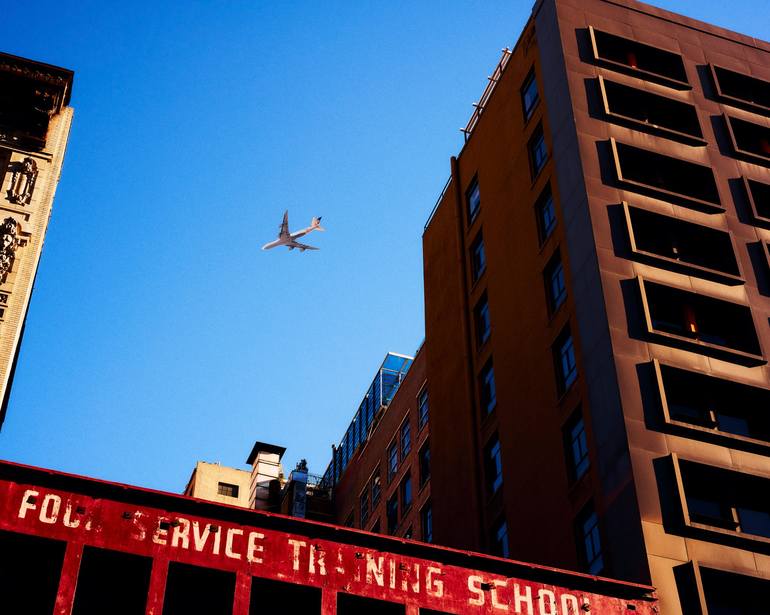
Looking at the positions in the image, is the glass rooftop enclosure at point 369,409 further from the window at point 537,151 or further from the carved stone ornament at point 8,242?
the carved stone ornament at point 8,242

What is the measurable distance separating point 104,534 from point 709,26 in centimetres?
4369

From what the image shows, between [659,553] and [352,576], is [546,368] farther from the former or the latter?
[352,576]

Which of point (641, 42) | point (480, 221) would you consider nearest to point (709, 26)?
point (641, 42)

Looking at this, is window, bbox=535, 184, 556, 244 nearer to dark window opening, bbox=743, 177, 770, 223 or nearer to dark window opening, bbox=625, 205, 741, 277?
dark window opening, bbox=625, 205, 741, 277

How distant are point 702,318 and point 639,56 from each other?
1656cm

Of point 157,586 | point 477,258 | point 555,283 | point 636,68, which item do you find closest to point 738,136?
point 636,68

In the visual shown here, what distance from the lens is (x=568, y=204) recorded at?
51.5 meters

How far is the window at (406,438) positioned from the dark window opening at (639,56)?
3034cm

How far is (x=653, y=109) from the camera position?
57.1 meters

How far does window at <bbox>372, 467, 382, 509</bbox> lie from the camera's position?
8284 cm

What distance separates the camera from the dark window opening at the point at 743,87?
2354 inches

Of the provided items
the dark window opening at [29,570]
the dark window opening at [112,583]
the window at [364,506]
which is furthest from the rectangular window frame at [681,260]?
the window at [364,506]

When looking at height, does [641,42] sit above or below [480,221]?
above

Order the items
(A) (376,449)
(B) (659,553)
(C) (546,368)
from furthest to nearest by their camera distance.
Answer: (A) (376,449) < (C) (546,368) < (B) (659,553)
